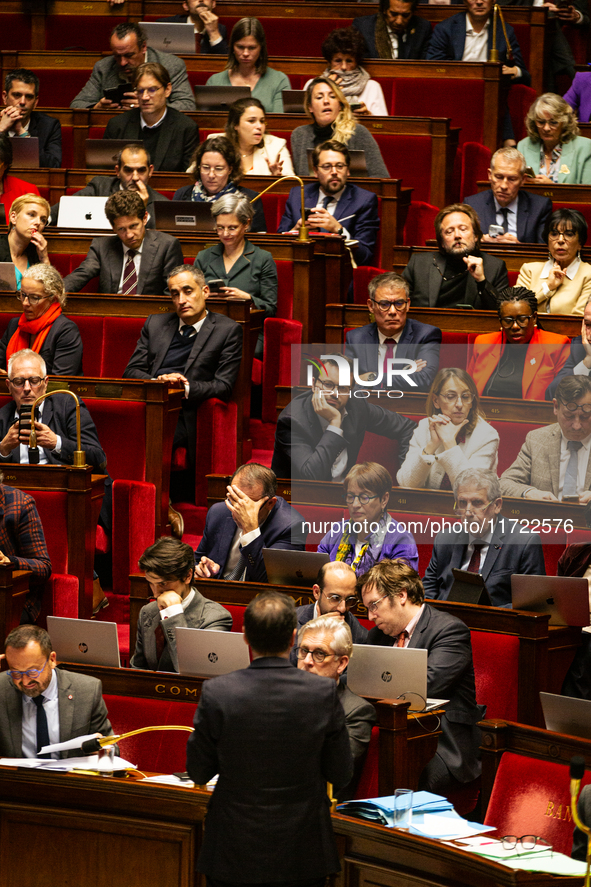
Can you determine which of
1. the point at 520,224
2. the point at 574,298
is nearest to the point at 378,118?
the point at 520,224

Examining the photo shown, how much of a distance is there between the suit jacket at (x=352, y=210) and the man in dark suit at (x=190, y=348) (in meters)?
0.62

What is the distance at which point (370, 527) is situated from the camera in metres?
2.48

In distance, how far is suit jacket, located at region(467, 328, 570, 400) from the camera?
2.95 meters

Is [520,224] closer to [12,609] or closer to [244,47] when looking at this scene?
[244,47]

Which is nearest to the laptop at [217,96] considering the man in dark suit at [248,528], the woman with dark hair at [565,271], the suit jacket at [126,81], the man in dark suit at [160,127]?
the suit jacket at [126,81]

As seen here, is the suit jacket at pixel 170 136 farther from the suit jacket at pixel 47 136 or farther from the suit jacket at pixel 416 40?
the suit jacket at pixel 416 40

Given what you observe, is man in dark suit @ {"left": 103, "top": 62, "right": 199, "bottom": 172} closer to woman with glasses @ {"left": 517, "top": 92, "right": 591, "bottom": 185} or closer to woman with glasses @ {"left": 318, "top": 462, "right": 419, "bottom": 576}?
woman with glasses @ {"left": 517, "top": 92, "right": 591, "bottom": 185}

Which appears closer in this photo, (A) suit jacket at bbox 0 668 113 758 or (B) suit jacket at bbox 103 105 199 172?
(A) suit jacket at bbox 0 668 113 758

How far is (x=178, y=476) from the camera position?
10.3ft

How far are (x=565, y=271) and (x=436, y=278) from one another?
1.13 feet

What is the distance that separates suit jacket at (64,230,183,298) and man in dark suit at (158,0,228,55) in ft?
5.32

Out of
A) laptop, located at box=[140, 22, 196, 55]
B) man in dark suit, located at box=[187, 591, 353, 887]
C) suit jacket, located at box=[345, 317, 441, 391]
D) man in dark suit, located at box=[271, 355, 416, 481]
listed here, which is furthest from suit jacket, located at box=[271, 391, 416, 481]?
laptop, located at box=[140, 22, 196, 55]

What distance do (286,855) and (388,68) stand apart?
345 cm

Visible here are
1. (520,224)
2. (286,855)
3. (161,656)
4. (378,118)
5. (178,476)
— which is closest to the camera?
(286,855)
